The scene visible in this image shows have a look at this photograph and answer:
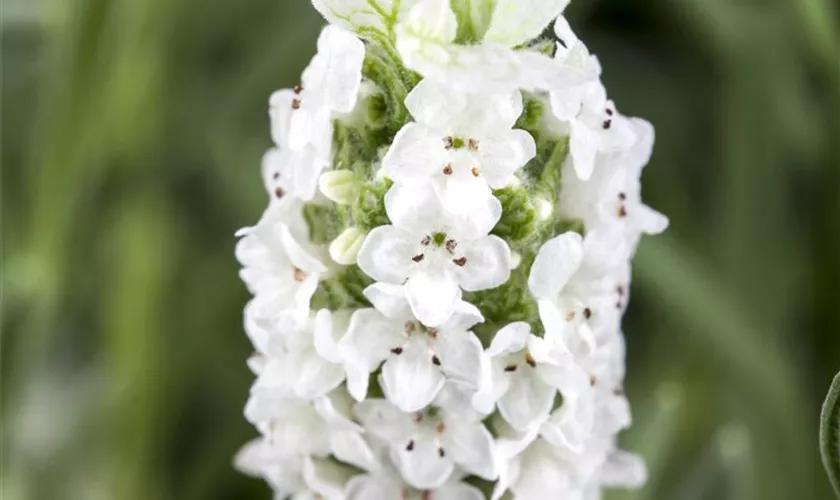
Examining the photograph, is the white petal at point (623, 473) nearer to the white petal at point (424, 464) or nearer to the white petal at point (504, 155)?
the white petal at point (424, 464)

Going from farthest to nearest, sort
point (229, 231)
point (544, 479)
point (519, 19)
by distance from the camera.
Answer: point (229, 231), point (544, 479), point (519, 19)

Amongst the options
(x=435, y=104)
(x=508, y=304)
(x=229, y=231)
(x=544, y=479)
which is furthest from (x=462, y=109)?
(x=229, y=231)

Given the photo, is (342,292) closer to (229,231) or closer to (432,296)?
(432,296)

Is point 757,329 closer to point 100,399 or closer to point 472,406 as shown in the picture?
point 472,406

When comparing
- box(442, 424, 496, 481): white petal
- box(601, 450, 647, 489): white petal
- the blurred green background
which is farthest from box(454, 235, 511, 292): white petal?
the blurred green background

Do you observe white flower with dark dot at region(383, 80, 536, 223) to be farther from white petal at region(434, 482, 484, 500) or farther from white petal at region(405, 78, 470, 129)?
white petal at region(434, 482, 484, 500)
